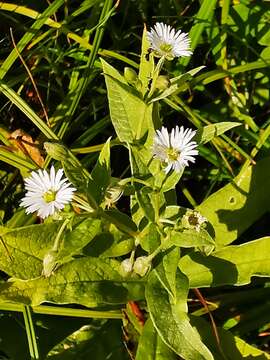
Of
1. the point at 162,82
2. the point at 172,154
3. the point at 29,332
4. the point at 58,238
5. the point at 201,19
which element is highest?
the point at 201,19

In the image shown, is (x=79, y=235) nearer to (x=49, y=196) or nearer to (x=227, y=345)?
(x=49, y=196)

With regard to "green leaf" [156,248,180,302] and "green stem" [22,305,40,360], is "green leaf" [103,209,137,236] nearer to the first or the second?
"green leaf" [156,248,180,302]

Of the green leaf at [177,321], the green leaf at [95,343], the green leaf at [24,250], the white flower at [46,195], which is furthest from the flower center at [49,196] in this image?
the green leaf at [95,343]

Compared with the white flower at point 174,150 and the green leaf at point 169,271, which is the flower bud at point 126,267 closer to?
the green leaf at point 169,271

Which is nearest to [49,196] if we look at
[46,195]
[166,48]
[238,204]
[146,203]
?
[46,195]

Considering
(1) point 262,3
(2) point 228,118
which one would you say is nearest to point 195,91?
(2) point 228,118

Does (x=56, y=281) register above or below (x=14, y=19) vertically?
below

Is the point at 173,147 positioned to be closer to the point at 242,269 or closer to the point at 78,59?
the point at 242,269
